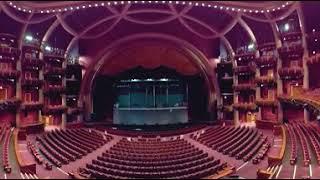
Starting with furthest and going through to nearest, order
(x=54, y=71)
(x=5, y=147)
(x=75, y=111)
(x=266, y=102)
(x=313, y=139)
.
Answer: (x=75, y=111) < (x=54, y=71) < (x=266, y=102) < (x=313, y=139) < (x=5, y=147)

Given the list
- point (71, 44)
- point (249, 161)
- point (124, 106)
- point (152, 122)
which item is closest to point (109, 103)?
point (124, 106)

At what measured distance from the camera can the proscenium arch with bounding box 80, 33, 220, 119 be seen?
30.0m

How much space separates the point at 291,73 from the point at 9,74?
20.0 meters

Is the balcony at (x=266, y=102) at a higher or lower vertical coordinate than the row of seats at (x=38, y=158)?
higher

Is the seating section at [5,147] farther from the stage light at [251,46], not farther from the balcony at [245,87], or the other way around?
the stage light at [251,46]

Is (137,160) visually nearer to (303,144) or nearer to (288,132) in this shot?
(303,144)

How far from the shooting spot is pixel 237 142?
20.0m

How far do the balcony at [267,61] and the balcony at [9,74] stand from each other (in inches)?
725

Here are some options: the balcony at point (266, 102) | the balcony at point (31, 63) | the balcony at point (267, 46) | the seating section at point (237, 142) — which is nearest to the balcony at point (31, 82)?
the balcony at point (31, 63)

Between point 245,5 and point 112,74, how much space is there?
13831 millimetres

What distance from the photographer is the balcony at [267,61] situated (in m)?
25.8

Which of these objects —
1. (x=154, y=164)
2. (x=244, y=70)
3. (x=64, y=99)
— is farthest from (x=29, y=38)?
(x=244, y=70)

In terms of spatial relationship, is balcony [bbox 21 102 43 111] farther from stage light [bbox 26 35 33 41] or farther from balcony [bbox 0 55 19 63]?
stage light [bbox 26 35 33 41]

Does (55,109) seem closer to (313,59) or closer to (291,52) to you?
(291,52)
